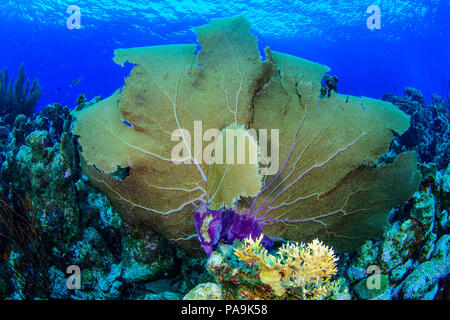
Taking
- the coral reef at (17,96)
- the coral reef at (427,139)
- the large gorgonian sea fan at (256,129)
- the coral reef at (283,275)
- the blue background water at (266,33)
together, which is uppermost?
the blue background water at (266,33)

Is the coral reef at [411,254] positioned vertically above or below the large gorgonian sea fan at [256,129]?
below

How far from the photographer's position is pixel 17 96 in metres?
8.15

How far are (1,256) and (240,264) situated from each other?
10.3 feet

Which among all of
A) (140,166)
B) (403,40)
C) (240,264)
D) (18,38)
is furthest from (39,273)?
(18,38)

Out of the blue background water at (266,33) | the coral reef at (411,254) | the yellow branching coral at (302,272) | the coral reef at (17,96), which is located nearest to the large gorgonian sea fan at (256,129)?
the coral reef at (411,254)

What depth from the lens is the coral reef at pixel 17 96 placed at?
25.8 feet

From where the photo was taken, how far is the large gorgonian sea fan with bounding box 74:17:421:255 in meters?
2.46

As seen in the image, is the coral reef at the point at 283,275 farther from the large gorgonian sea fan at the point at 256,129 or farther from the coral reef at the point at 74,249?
the coral reef at the point at 74,249

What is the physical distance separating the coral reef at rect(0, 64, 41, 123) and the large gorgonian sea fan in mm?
7783

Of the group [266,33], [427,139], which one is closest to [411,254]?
[427,139]

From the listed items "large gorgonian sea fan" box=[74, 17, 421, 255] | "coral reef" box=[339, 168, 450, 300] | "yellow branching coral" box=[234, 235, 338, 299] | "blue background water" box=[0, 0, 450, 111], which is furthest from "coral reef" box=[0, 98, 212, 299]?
"blue background water" box=[0, 0, 450, 111]

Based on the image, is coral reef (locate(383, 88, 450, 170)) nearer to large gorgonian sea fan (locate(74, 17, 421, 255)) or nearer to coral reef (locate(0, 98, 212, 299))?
large gorgonian sea fan (locate(74, 17, 421, 255))

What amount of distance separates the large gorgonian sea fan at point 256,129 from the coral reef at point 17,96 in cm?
778

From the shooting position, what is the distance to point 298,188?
253 cm
